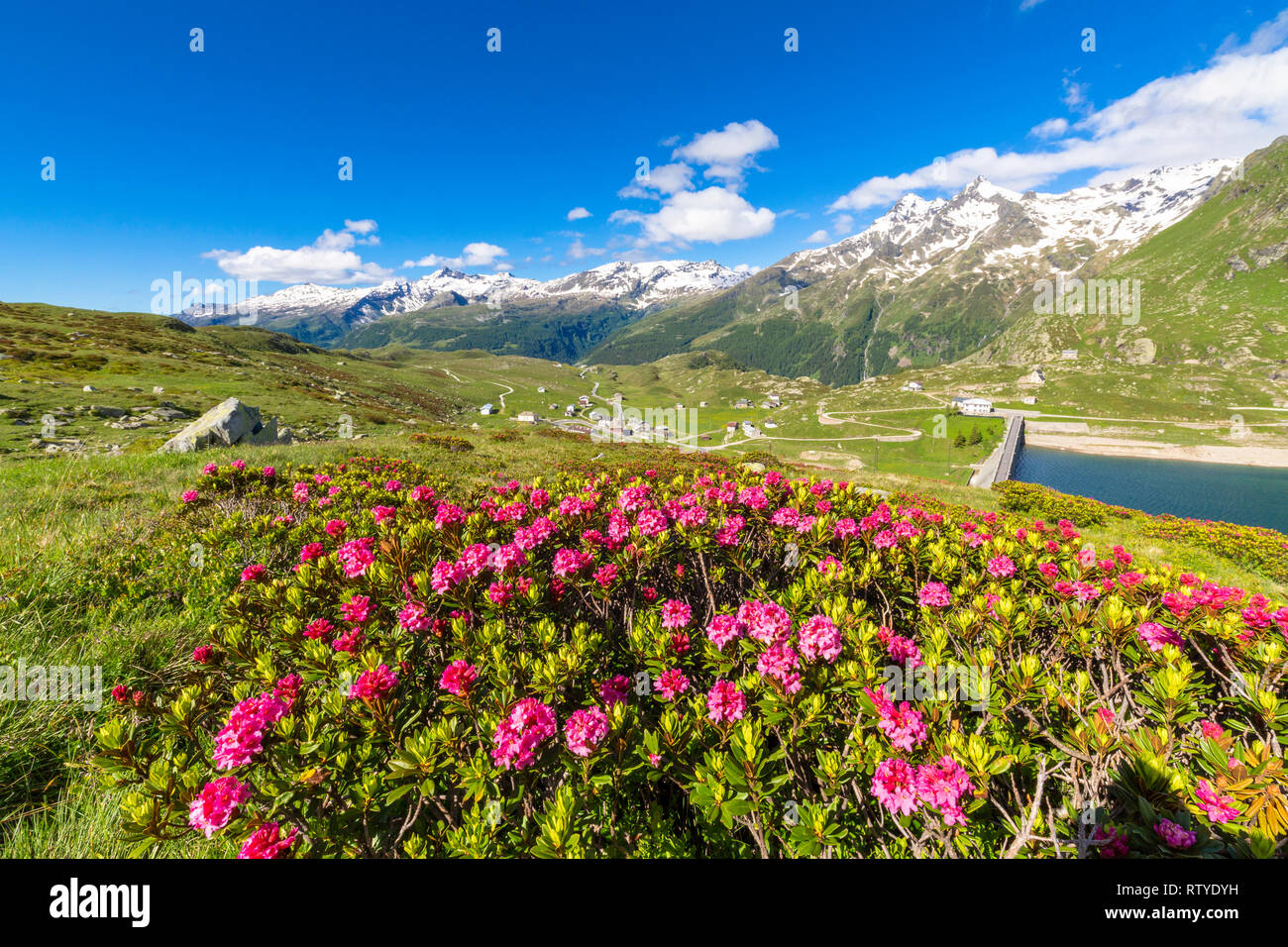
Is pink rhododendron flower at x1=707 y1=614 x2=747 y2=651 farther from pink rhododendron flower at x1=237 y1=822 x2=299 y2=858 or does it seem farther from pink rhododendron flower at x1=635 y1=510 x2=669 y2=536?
pink rhododendron flower at x1=237 y1=822 x2=299 y2=858

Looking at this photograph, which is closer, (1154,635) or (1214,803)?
(1214,803)

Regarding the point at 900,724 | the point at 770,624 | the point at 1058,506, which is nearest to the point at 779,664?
the point at 770,624

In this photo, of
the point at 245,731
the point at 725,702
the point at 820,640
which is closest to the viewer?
the point at 245,731

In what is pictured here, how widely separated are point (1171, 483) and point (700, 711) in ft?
449

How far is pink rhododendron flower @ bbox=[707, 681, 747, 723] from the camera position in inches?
127

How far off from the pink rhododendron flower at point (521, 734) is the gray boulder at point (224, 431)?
81.2 ft

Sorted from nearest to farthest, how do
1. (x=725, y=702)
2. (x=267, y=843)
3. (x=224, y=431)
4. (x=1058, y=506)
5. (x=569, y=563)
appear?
1. (x=267, y=843)
2. (x=725, y=702)
3. (x=569, y=563)
4. (x=224, y=431)
5. (x=1058, y=506)

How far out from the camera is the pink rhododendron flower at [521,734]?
2.77 metres

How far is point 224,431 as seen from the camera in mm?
21562

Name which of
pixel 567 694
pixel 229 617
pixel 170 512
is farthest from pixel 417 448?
pixel 567 694

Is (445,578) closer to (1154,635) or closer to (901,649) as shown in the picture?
(901,649)

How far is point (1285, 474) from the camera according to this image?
95812mm

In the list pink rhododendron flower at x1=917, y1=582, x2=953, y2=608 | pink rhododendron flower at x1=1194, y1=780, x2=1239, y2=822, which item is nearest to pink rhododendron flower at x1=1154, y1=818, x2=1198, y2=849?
pink rhododendron flower at x1=1194, y1=780, x2=1239, y2=822
